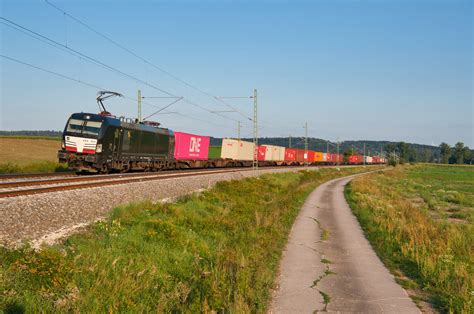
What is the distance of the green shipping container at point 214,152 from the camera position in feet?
174

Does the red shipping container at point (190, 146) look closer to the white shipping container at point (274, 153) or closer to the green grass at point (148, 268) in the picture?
the white shipping container at point (274, 153)

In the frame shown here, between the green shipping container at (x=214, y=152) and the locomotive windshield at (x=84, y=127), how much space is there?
26214 millimetres

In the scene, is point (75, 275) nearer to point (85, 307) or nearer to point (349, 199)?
point (85, 307)

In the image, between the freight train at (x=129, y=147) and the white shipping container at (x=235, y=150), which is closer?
the freight train at (x=129, y=147)

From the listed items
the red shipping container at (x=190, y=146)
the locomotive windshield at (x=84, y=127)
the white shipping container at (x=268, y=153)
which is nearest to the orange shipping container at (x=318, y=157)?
the white shipping container at (x=268, y=153)

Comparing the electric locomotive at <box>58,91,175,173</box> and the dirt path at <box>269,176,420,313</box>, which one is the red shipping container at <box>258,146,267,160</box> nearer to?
the electric locomotive at <box>58,91,175,173</box>

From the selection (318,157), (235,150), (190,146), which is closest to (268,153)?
(235,150)

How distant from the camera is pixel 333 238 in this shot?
16109mm

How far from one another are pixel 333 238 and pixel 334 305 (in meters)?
7.81

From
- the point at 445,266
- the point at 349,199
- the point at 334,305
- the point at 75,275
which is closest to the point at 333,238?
the point at 445,266

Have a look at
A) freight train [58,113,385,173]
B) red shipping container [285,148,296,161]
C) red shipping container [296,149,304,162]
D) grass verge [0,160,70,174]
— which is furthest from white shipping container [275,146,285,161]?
grass verge [0,160,70,174]

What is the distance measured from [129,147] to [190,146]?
14690 mm

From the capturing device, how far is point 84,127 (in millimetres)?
26812

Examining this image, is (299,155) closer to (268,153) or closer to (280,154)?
(280,154)
